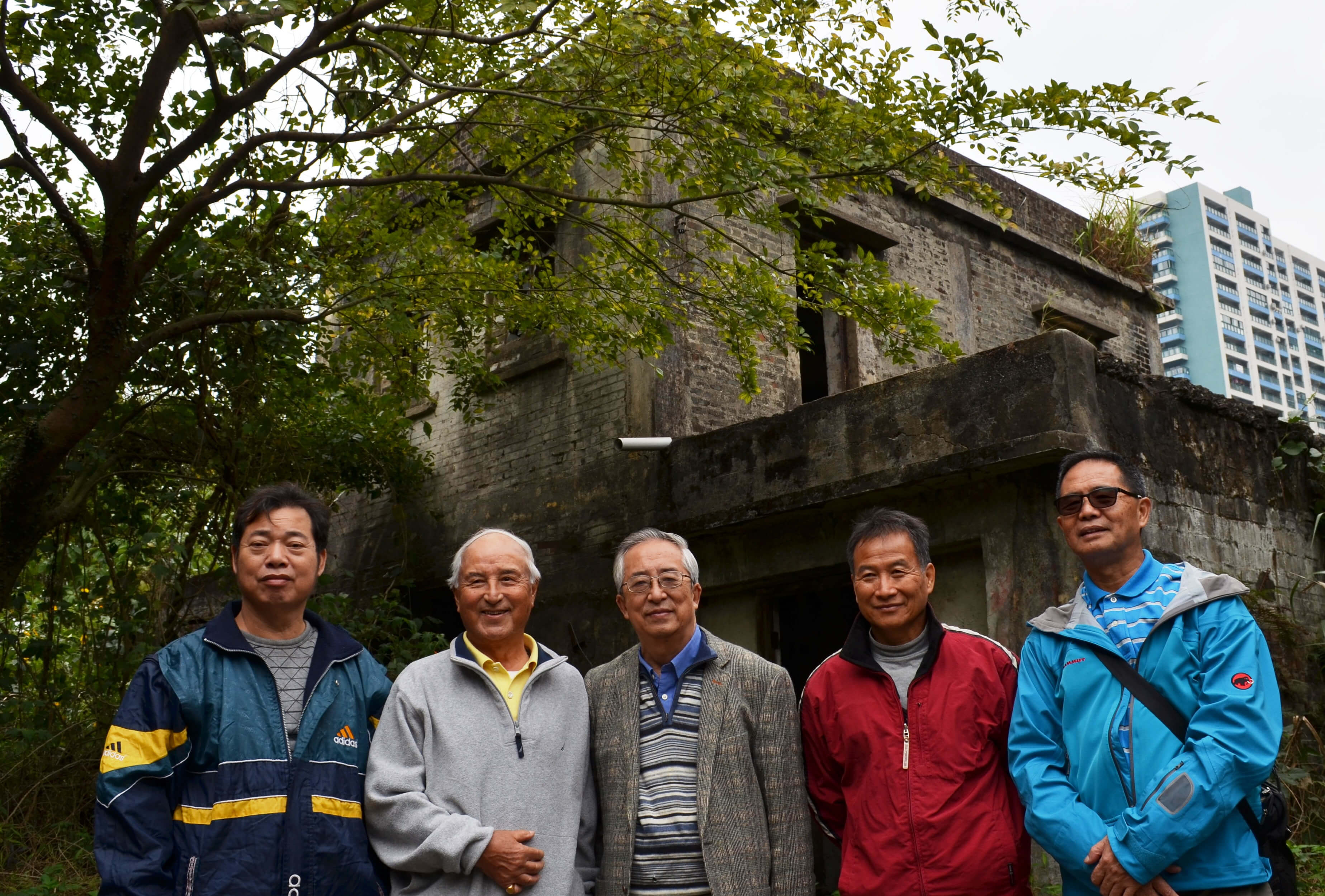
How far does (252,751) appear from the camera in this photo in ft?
9.07

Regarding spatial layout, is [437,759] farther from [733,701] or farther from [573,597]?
[573,597]

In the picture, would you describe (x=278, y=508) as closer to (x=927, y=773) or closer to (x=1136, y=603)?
(x=927, y=773)

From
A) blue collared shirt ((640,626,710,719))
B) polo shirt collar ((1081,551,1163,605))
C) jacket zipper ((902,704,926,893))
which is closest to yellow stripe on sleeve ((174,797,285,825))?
blue collared shirt ((640,626,710,719))

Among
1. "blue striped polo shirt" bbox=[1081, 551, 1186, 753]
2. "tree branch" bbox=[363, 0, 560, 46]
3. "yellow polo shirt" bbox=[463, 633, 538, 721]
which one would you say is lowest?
"yellow polo shirt" bbox=[463, 633, 538, 721]

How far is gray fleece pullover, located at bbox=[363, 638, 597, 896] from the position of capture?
276 centimetres

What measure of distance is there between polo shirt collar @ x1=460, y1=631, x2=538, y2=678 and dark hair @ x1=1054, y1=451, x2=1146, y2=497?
4.73 feet

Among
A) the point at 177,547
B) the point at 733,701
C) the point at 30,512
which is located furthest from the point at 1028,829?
the point at 177,547

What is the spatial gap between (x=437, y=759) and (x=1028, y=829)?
1.43m

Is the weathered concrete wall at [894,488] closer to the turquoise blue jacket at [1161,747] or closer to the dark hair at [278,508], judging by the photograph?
the turquoise blue jacket at [1161,747]

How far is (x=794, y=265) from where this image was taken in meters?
9.52

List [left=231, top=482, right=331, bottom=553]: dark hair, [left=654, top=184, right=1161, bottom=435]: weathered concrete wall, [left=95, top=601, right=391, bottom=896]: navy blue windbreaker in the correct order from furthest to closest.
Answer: [left=654, top=184, right=1161, bottom=435]: weathered concrete wall < [left=231, top=482, right=331, bottom=553]: dark hair < [left=95, top=601, right=391, bottom=896]: navy blue windbreaker

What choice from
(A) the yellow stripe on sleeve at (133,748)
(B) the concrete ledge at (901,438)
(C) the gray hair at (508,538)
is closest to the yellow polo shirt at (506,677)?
(C) the gray hair at (508,538)

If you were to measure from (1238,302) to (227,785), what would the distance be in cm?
8235

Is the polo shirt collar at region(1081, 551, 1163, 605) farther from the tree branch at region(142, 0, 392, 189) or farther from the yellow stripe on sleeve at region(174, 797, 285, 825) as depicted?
the tree branch at region(142, 0, 392, 189)
